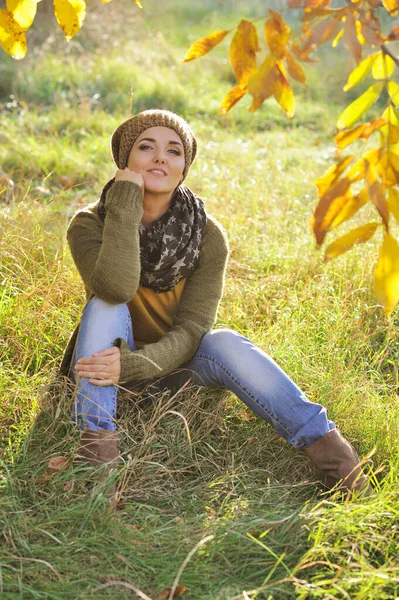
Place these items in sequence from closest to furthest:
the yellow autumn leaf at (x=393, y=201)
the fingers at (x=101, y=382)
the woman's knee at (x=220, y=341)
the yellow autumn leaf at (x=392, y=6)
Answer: the yellow autumn leaf at (x=393, y=201) → the yellow autumn leaf at (x=392, y=6) → the fingers at (x=101, y=382) → the woman's knee at (x=220, y=341)

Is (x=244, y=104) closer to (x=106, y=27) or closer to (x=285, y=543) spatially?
(x=106, y=27)

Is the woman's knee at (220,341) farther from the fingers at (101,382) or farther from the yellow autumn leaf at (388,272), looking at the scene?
the yellow autumn leaf at (388,272)

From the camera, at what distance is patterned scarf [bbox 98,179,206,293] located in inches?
105

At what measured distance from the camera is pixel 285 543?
6.92 feet

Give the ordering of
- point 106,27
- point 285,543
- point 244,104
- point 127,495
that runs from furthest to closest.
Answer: point 106,27
point 244,104
point 127,495
point 285,543

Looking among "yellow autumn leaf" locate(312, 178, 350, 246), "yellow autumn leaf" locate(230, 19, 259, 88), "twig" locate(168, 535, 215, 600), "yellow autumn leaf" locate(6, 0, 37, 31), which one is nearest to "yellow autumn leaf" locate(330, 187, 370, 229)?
"yellow autumn leaf" locate(312, 178, 350, 246)

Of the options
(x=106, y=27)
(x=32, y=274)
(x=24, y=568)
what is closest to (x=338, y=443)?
(x=24, y=568)

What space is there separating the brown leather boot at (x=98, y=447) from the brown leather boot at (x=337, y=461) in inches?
23.9

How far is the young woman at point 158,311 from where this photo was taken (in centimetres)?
245

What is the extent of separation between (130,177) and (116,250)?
0.27 m

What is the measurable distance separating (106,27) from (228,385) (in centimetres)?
762

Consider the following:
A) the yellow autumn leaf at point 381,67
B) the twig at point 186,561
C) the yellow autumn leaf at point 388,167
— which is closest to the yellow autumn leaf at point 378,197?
the yellow autumn leaf at point 388,167

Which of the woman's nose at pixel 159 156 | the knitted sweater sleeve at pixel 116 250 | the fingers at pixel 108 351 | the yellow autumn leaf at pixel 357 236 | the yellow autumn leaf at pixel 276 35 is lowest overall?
the fingers at pixel 108 351

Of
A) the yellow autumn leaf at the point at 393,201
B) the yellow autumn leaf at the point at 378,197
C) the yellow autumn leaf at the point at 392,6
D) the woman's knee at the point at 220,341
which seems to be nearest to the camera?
the yellow autumn leaf at the point at 378,197
